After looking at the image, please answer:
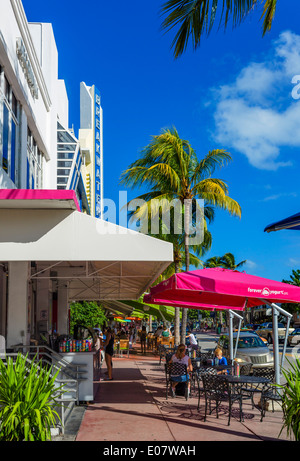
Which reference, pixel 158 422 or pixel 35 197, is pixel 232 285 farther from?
pixel 35 197

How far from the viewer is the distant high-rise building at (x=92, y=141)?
9394cm

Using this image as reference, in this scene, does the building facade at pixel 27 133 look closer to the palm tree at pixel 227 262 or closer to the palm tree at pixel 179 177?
the palm tree at pixel 179 177

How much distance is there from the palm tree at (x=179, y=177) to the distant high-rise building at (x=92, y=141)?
214 feet

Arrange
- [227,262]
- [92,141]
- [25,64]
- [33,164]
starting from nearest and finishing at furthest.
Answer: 1. [25,64]
2. [33,164]
3. [227,262]
4. [92,141]

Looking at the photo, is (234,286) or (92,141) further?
(92,141)

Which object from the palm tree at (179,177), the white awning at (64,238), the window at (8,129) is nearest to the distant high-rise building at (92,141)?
the palm tree at (179,177)

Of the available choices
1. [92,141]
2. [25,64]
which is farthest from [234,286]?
[92,141]

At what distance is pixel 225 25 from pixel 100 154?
94689mm

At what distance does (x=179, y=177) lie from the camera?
2425 cm

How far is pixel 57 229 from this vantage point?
30.8 ft

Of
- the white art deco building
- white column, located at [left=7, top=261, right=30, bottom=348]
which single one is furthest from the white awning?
the white art deco building

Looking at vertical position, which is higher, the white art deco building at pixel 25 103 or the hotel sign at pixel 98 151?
the hotel sign at pixel 98 151

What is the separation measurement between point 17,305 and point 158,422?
13.4 feet

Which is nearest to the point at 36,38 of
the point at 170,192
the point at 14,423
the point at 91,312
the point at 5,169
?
the point at 170,192
